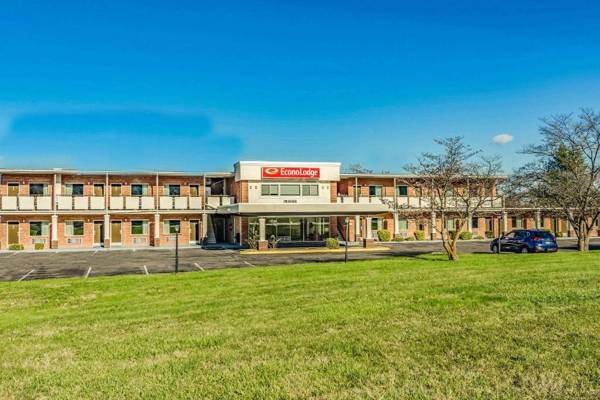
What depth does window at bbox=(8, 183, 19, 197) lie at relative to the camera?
119ft

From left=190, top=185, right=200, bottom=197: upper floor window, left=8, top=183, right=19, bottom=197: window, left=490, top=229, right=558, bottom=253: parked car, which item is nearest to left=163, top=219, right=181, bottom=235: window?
left=190, top=185, right=200, bottom=197: upper floor window

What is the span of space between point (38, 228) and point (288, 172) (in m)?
19.4

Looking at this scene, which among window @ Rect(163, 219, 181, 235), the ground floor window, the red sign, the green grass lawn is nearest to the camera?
the green grass lawn

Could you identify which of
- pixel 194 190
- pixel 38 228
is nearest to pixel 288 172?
pixel 194 190

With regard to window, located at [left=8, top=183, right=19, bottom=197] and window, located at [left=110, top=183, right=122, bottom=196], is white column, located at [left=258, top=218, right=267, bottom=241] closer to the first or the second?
window, located at [left=110, top=183, right=122, bottom=196]

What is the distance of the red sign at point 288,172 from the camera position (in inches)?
1478

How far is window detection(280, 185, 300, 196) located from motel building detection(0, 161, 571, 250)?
0.26 feet

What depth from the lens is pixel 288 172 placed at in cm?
3775

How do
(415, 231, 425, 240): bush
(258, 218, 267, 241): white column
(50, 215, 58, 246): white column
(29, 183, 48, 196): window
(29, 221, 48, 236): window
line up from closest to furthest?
(258, 218, 267, 241): white column → (50, 215, 58, 246): white column → (29, 221, 48, 236): window → (29, 183, 48, 196): window → (415, 231, 425, 240): bush

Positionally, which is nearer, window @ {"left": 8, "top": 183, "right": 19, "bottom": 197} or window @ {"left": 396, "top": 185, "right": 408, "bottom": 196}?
window @ {"left": 8, "top": 183, "right": 19, "bottom": 197}

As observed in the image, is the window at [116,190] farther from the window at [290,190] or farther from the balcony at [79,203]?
the window at [290,190]

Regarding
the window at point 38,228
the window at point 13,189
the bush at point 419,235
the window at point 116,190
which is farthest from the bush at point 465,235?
the window at point 13,189

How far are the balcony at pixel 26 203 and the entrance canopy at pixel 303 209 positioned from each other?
13.1 metres

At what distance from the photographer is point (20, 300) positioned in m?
11.7
